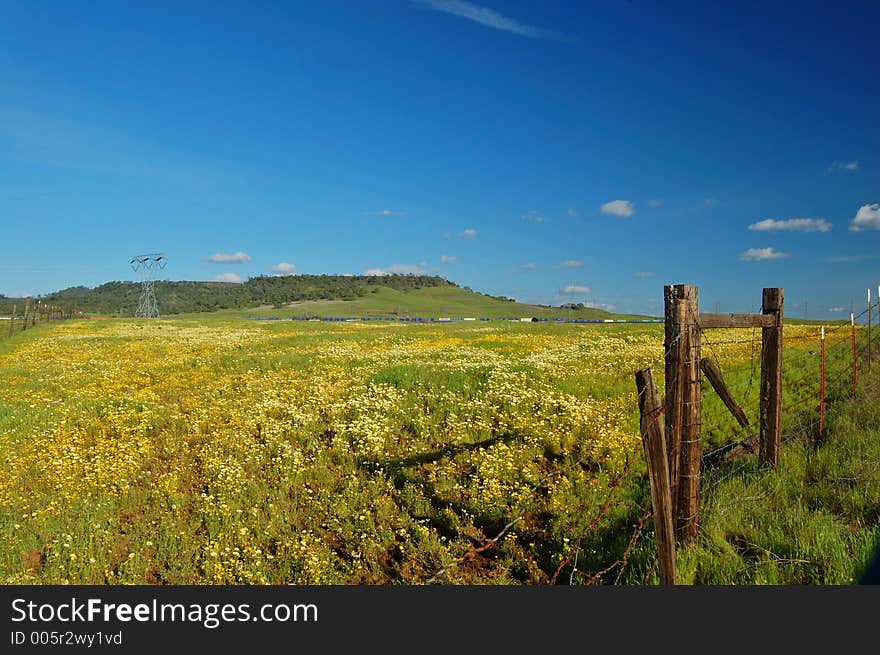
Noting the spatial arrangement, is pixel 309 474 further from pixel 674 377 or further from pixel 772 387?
pixel 772 387

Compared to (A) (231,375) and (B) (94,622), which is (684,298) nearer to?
(B) (94,622)

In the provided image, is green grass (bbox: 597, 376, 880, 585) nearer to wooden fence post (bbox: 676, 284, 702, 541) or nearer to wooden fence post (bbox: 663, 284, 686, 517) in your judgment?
wooden fence post (bbox: 676, 284, 702, 541)

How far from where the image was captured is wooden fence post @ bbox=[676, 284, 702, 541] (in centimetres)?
577

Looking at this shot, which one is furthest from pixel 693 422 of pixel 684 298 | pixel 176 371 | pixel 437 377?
pixel 176 371

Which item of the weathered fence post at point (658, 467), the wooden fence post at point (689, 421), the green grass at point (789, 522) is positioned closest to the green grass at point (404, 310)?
the green grass at point (789, 522)

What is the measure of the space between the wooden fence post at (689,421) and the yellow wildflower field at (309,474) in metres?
1.23

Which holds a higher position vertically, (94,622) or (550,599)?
(550,599)

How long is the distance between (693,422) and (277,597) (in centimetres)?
497

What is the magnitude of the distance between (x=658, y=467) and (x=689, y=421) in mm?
1359

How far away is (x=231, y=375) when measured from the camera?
20234mm

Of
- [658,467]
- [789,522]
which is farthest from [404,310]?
[658,467]

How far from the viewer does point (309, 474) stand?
9695 millimetres

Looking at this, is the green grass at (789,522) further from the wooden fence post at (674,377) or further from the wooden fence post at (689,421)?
the wooden fence post at (674,377)

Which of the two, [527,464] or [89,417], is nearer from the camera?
[527,464]
